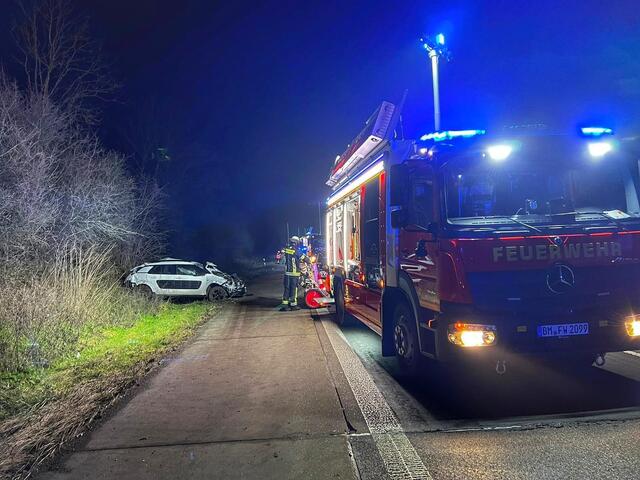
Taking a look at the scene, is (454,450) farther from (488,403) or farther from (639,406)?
(639,406)

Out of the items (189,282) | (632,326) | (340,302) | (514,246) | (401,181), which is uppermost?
(401,181)

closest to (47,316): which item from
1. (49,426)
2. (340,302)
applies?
(49,426)

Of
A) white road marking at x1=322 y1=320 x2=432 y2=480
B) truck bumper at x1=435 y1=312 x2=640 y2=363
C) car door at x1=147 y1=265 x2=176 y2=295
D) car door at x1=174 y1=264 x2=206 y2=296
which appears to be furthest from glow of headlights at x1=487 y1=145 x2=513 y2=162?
car door at x1=147 y1=265 x2=176 y2=295

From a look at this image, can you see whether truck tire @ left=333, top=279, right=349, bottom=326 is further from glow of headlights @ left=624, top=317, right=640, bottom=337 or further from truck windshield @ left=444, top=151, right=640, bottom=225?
glow of headlights @ left=624, top=317, right=640, bottom=337

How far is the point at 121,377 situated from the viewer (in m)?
6.53

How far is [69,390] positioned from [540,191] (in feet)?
18.9

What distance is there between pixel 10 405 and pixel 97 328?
4494 millimetres

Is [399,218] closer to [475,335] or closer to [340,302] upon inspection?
[475,335]

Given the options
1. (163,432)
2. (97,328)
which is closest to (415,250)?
(163,432)

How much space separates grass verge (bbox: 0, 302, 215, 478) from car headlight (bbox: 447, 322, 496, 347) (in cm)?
356

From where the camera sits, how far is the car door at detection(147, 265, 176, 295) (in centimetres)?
1712

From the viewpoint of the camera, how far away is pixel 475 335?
4426 millimetres

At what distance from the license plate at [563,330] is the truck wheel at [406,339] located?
1377 mm

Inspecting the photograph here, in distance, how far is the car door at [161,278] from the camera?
674 inches
